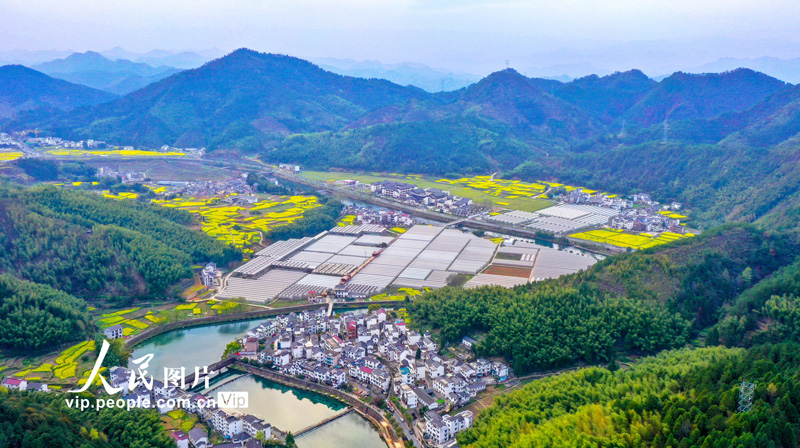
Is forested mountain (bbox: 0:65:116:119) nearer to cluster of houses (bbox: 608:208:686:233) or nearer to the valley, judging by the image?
the valley

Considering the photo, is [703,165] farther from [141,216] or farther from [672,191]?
[141,216]

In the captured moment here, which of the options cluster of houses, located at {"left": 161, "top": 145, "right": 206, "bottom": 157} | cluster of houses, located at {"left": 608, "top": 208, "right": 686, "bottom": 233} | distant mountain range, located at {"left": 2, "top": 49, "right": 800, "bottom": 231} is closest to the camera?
A: cluster of houses, located at {"left": 608, "top": 208, "right": 686, "bottom": 233}

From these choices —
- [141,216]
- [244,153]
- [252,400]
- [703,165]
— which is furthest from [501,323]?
[244,153]

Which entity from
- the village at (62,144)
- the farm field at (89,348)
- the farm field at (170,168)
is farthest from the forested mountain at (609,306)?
the village at (62,144)

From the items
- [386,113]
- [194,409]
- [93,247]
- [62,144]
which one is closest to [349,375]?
[194,409]

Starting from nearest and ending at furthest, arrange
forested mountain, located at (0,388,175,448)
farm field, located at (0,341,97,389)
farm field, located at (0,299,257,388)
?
forested mountain, located at (0,388,175,448), farm field, located at (0,341,97,389), farm field, located at (0,299,257,388)

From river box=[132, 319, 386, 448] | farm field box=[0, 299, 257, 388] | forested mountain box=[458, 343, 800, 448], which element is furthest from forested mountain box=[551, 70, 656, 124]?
river box=[132, 319, 386, 448]

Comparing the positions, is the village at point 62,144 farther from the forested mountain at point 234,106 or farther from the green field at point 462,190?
the green field at point 462,190
